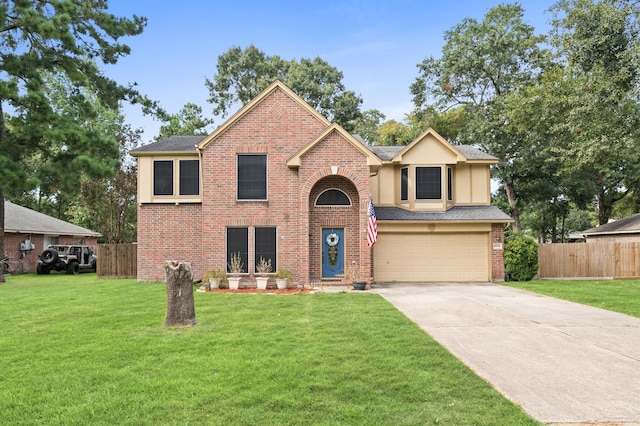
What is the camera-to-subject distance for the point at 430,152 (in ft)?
58.5

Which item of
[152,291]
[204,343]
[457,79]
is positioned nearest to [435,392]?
[204,343]

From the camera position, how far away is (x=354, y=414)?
4.14 m

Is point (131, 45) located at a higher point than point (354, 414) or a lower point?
higher

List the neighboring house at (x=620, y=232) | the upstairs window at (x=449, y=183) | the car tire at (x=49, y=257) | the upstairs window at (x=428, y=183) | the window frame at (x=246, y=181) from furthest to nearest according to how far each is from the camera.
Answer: the car tire at (x=49, y=257)
the neighboring house at (x=620, y=232)
the upstairs window at (x=449, y=183)
the upstairs window at (x=428, y=183)
the window frame at (x=246, y=181)

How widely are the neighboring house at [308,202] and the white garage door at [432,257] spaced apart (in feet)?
0.14

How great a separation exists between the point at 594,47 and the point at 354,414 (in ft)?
57.6

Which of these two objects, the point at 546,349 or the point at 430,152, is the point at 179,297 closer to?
the point at 546,349

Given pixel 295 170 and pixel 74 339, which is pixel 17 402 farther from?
pixel 295 170

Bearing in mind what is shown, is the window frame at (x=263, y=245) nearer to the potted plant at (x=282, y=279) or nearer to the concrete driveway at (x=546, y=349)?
the potted plant at (x=282, y=279)

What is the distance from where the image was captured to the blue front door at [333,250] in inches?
644

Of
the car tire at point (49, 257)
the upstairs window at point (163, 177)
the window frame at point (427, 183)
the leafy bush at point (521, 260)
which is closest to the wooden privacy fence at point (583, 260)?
the leafy bush at point (521, 260)

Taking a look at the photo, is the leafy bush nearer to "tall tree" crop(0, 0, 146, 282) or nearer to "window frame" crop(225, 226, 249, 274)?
"window frame" crop(225, 226, 249, 274)

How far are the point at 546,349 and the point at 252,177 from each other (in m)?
12.0

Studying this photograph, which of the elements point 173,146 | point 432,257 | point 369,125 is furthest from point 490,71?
point 173,146
